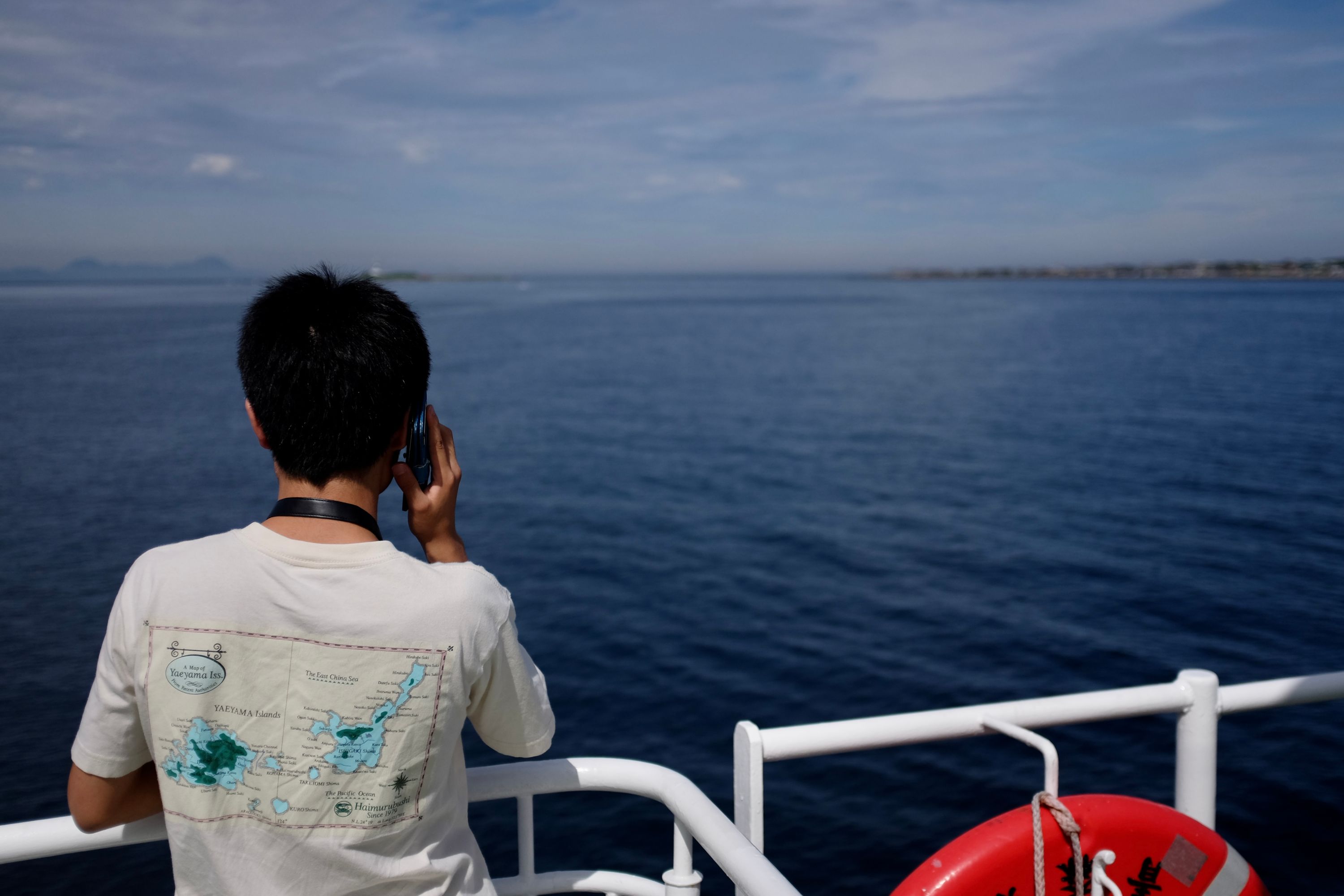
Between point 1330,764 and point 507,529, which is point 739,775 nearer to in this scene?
point 1330,764

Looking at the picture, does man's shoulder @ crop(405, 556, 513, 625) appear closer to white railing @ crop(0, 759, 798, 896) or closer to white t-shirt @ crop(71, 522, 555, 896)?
white t-shirt @ crop(71, 522, 555, 896)

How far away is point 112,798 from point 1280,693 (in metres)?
2.18

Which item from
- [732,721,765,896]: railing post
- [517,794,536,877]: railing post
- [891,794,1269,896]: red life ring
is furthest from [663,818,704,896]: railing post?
[891,794,1269,896]: red life ring

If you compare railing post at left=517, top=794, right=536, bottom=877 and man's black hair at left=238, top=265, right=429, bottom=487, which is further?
railing post at left=517, top=794, right=536, bottom=877

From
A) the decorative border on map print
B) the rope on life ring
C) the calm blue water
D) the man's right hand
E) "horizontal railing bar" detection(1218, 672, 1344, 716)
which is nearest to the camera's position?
the decorative border on map print

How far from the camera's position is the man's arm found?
1426 mm

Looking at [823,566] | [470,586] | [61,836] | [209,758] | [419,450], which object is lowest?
[823,566]

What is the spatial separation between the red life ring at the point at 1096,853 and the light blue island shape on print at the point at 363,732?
86 centimetres

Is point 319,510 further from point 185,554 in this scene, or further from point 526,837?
point 526,837

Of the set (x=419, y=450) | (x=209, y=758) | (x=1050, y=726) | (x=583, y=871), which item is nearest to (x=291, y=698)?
(x=209, y=758)

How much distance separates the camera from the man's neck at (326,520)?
1.40 meters

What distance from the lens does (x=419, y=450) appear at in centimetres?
155

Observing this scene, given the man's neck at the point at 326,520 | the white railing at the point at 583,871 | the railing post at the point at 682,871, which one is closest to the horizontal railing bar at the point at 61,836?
the white railing at the point at 583,871

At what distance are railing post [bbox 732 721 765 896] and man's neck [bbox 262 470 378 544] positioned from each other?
0.75 meters
